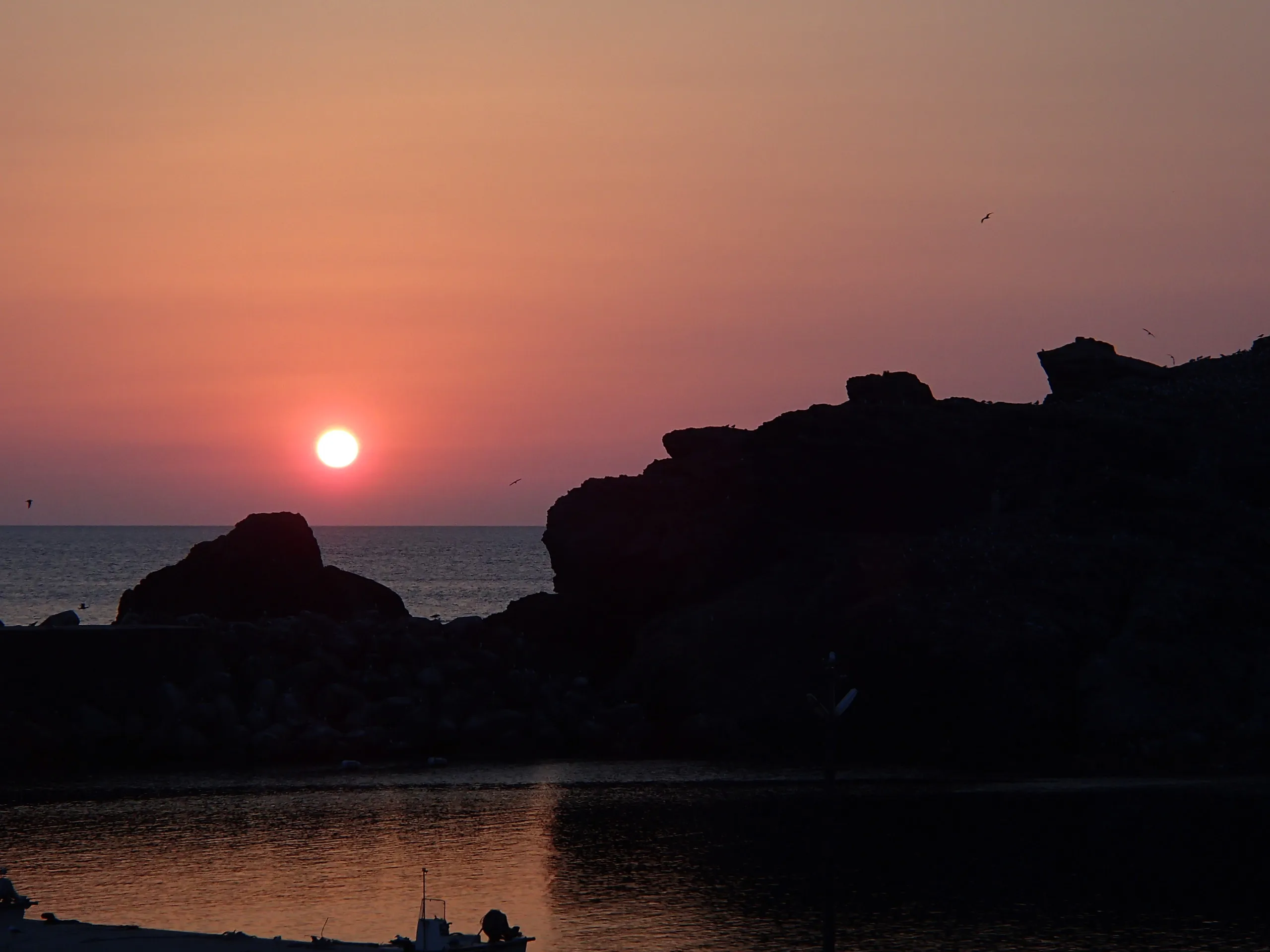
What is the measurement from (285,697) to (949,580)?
106ft

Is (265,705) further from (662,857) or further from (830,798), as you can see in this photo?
(830,798)

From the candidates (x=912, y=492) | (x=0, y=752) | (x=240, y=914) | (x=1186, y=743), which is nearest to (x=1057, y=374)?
(x=912, y=492)

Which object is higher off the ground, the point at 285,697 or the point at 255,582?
the point at 255,582

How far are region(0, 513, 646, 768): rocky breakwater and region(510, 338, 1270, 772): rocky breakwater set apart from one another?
185 inches

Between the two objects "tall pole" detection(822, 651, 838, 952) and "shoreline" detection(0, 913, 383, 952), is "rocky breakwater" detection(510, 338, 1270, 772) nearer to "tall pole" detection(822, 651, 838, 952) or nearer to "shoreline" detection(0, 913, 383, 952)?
"tall pole" detection(822, 651, 838, 952)

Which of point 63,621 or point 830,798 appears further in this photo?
point 63,621

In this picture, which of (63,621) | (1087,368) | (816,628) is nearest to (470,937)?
(816,628)

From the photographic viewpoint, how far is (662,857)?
4825cm

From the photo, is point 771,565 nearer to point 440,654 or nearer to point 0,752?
point 440,654

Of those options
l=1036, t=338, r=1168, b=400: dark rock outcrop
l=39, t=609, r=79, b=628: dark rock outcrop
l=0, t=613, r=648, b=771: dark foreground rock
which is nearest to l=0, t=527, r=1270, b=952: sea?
l=0, t=613, r=648, b=771: dark foreground rock

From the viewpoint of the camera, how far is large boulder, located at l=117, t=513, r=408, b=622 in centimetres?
9494

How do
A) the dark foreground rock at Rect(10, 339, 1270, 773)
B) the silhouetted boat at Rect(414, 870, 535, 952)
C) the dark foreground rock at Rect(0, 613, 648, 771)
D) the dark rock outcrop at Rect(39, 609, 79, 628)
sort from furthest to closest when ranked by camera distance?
the dark rock outcrop at Rect(39, 609, 79, 628) → the dark foreground rock at Rect(0, 613, 648, 771) → the dark foreground rock at Rect(10, 339, 1270, 773) → the silhouetted boat at Rect(414, 870, 535, 952)

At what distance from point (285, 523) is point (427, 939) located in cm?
Answer: 6725

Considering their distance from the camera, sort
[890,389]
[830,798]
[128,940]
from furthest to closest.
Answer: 1. [890,389]
2. [128,940]
3. [830,798]
